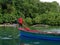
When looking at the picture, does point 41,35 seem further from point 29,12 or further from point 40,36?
point 29,12

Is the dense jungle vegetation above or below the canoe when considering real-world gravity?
below

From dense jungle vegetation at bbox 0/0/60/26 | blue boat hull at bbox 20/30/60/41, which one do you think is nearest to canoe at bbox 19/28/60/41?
blue boat hull at bbox 20/30/60/41

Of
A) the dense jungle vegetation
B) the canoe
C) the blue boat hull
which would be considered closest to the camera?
the canoe

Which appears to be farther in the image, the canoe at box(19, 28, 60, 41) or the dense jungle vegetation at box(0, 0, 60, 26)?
the dense jungle vegetation at box(0, 0, 60, 26)


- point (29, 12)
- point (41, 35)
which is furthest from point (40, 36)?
point (29, 12)

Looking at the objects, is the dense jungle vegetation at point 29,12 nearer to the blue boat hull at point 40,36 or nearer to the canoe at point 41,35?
the blue boat hull at point 40,36

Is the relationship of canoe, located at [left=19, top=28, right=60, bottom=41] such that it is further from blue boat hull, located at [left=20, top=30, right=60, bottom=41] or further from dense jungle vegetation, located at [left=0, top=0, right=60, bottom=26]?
dense jungle vegetation, located at [left=0, top=0, right=60, bottom=26]

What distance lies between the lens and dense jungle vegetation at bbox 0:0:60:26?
6372 centimetres

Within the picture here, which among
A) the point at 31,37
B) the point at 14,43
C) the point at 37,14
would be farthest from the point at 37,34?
the point at 37,14

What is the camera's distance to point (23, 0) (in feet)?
239

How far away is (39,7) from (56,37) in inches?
1895

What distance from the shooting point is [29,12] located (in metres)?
69.1

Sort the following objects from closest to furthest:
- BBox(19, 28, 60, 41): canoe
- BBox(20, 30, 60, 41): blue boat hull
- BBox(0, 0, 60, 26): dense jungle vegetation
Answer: BBox(19, 28, 60, 41): canoe < BBox(20, 30, 60, 41): blue boat hull < BBox(0, 0, 60, 26): dense jungle vegetation

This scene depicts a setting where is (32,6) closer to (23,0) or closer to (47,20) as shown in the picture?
(23,0)
